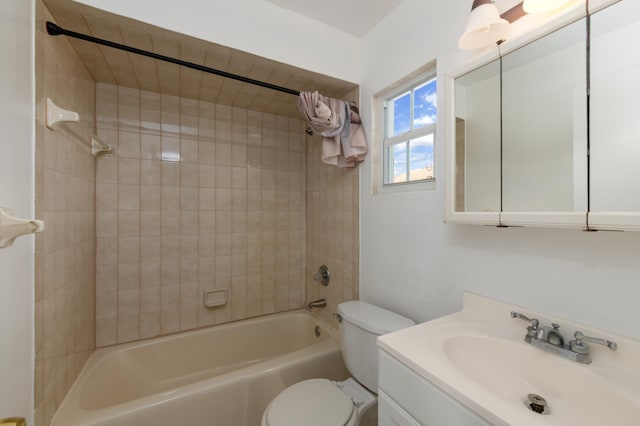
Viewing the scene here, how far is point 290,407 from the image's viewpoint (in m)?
1.09

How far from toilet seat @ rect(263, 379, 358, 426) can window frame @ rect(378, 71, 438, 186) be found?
1.10 meters

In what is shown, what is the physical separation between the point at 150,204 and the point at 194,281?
2.17 ft

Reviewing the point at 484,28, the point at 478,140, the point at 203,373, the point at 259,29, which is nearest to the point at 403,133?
the point at 478,140

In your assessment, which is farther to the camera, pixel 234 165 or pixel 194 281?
pixel 234 165

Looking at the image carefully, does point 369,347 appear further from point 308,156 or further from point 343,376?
point 308,156

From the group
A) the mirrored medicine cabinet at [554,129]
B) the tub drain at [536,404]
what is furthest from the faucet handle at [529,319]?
the mirrored medicine cabinet at [554,129]

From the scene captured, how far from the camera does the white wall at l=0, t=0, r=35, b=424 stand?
0.56 m

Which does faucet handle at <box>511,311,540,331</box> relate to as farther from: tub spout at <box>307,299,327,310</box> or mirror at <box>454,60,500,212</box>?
tub spout at <box>307,299,327,310</box>

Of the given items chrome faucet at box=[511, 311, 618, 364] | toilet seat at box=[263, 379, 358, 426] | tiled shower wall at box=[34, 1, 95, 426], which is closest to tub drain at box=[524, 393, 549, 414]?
chrome faucet at box=[511, 311, 618, 364]

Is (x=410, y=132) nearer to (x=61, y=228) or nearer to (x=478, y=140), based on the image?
(x=478, y=140)

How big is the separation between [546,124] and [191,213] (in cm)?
211

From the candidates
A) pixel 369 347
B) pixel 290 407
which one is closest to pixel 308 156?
pixel 369 347

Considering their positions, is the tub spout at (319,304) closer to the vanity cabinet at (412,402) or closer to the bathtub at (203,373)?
the bathtub at (203,373)

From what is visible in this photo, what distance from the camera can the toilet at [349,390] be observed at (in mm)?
1049
